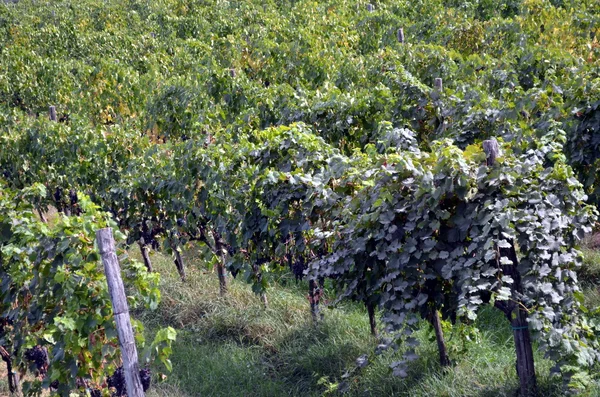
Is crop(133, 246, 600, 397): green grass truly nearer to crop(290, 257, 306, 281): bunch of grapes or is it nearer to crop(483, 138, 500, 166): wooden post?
crop(290, 257, 306, 281): bunch of grapes

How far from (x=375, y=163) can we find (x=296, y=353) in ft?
5.90

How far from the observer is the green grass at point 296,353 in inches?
188

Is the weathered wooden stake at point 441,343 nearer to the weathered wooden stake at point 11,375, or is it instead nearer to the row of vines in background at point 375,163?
the row of vines in background at point 375,163

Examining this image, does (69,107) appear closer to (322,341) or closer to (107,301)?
(322,341)

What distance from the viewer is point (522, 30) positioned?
10.6 metres

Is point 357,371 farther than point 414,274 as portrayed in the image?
Yes

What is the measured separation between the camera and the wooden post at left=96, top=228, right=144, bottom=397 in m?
3.45

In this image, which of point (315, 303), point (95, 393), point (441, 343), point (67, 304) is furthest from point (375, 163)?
point (95, 393)

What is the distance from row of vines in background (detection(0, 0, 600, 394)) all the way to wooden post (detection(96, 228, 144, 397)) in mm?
741

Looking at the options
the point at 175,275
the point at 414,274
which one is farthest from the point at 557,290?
the point at 175,275

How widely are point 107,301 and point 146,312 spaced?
3.12 metres

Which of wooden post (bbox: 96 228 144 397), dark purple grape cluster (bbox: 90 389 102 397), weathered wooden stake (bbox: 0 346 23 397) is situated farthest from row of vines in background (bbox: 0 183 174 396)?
weathered wooden stake (bbox: 0 346 23 397)

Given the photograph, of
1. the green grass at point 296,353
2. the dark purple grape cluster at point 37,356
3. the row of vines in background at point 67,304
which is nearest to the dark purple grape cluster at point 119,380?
the row of vines in background at point 67,304

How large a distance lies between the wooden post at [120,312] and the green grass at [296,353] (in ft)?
4.72
